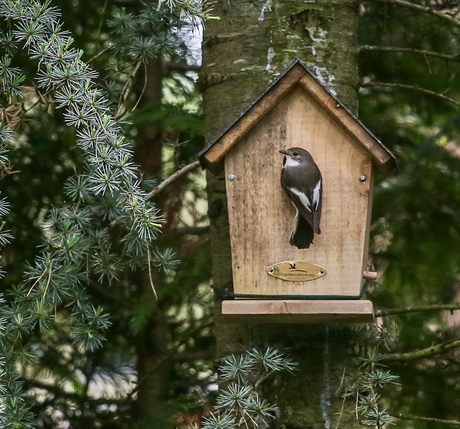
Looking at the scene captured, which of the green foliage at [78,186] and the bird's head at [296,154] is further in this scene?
the bird's head at [296,154]

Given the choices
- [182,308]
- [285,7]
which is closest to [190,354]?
[182,308]

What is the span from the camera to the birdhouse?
289cm

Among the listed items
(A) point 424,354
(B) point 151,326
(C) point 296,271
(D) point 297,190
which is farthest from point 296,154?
(B) point 151,326

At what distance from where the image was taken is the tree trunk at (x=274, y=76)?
123 inches

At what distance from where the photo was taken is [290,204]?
294cm

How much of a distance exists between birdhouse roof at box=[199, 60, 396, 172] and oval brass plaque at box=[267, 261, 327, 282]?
36cm

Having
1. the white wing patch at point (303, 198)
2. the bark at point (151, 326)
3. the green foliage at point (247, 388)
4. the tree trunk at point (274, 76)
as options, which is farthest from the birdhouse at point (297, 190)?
the bark at point (151, 326)

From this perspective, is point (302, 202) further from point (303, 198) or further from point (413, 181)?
point (413, 181)

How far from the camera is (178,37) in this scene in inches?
145

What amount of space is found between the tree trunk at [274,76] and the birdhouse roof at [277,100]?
292 millimetres

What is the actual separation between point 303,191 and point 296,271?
24 centimetres

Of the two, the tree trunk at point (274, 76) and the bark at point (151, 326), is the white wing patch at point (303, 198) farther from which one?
the bark at point (151, 326)

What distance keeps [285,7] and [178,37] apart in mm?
571

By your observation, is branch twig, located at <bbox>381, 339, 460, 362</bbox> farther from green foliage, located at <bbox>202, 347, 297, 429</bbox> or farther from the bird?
the bird
